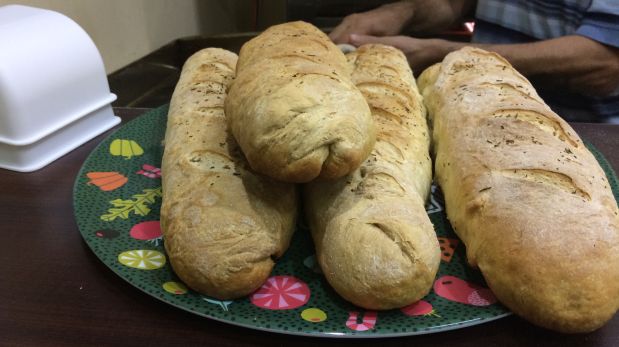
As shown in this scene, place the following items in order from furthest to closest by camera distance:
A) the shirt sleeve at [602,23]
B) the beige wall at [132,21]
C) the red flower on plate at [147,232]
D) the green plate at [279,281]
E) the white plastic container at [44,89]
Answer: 1. the beige wall at [132,21]
2. the shirt sleeve at [602,23]
3. the white plastic container at [44,89]
4. the red flower on plate at [147,232]
5. the green plate at [279,281]

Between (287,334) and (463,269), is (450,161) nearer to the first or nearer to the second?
(463,269)

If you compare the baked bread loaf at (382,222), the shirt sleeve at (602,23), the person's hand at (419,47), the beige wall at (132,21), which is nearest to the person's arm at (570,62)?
the shirt sleeve at (602,23)

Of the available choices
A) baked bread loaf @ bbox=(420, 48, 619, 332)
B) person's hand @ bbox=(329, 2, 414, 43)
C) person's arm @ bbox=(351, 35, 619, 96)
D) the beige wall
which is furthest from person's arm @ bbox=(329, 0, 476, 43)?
baked bread loaf @ bbox=(420, 48, 619, 332)

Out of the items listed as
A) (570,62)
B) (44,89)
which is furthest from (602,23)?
(44,89)

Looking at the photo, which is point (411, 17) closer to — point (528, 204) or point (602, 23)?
point (602, 23)

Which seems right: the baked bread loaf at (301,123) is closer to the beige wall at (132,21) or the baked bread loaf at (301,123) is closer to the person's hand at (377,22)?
the beige wall at (132,21)

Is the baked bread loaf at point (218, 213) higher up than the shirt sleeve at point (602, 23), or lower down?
lower down

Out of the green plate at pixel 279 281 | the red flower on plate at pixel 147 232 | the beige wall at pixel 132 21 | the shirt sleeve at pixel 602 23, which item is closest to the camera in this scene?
the green plate at pixel 279 281

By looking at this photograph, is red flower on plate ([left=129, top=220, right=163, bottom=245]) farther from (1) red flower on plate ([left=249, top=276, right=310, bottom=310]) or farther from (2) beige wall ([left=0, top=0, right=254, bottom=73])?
(2) beige wall ([left=0, top=0, right=254, bottom=73])
